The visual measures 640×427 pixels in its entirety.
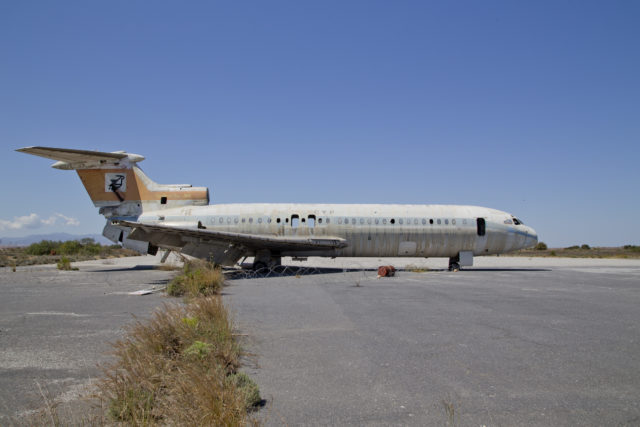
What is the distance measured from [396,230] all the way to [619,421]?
757 inches

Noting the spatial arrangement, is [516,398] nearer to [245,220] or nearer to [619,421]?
[619,421]

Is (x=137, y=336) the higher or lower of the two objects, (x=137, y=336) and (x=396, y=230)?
the lower

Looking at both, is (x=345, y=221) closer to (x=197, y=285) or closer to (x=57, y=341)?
(x=197, y=285)

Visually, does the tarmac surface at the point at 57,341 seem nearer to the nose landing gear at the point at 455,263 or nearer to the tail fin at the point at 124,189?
the tail fin at the point at 124,189

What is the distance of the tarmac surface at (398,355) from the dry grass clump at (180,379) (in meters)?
0.42

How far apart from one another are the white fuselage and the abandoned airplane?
2.2 inches

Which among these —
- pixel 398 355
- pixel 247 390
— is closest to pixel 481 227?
pixel 398 355

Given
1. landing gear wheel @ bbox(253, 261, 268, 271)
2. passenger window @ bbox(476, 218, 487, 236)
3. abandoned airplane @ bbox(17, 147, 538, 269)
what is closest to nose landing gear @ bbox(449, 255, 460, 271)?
abandoned airplane @ bbox(17, 147, 538, 269)

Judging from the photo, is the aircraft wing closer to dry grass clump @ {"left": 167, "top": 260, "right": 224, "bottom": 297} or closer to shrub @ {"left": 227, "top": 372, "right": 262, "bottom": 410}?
dry grass clump @ {"left": 167, "top": 260, "right": 224, "bottom": 297}

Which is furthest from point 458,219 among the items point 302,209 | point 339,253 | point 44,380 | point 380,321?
point 44,380

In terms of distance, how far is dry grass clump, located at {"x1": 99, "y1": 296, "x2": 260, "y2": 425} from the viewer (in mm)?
3219

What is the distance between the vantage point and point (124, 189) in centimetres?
2331

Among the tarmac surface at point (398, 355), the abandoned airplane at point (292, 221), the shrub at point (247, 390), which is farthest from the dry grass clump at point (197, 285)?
the shrub at point (247, 390)

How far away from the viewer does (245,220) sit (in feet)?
74.1
